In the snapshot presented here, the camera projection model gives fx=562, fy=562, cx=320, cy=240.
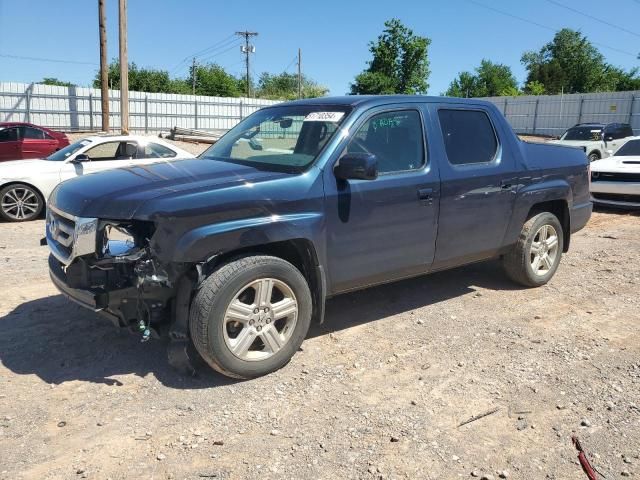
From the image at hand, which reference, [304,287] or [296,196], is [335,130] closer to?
[296,196]

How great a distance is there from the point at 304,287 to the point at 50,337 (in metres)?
2.09

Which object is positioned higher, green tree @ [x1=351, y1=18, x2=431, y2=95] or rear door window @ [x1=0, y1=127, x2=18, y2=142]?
green tree @ [x1=351, y1=18, x2=431, y2=95]

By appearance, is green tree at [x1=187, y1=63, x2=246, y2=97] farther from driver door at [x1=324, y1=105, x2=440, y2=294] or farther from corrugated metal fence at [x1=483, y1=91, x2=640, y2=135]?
driver door at [x1=324, y1=105, x2=440, y2=294]

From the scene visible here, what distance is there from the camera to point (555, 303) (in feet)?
17.8

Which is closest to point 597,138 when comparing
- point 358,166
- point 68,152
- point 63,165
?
point 68,152

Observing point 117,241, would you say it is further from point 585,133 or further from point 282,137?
point 585,133

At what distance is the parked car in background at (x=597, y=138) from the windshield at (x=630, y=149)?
448 centimetres

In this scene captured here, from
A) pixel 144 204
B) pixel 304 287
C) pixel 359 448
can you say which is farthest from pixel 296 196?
pixel 359 448

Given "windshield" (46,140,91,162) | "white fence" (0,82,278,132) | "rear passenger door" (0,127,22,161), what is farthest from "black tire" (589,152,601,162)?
"rear passenger door" (0,127,22,161)

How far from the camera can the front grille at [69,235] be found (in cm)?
349

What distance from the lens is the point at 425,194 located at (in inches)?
176

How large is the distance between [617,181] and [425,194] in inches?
316

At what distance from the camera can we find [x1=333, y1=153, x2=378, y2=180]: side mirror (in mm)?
3803

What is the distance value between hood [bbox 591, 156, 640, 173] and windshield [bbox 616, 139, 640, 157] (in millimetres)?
Result: 535
